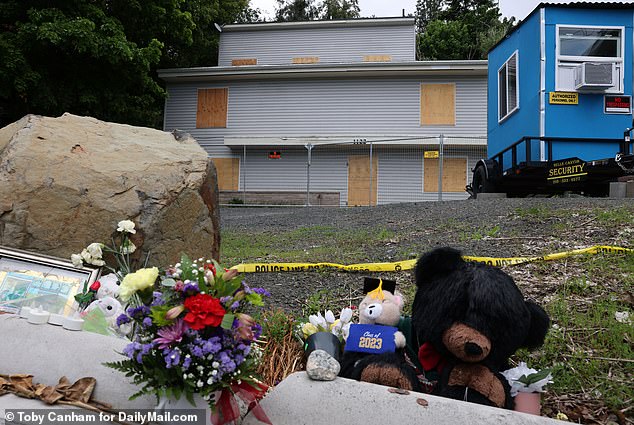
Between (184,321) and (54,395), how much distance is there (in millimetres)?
814

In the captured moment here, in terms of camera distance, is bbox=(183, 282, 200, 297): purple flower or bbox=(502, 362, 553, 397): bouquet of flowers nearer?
bbox=(183, 282, 200, 297): purple flower

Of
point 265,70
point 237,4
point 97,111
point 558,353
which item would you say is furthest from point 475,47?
point 558,353

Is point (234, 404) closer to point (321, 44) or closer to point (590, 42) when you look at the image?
point (590, 42)

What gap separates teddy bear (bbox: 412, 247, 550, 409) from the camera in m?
2.16

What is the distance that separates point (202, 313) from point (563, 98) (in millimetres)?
8685

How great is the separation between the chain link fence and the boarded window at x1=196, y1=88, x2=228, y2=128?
198 cm

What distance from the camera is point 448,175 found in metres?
19.3

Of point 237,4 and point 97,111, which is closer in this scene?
point 97,111

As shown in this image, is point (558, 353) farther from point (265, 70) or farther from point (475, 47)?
point (475, 47)

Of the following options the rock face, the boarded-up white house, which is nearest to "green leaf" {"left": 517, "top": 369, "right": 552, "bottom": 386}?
the rock face

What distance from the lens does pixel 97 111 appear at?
717 inches

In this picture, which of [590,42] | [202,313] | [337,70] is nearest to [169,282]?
[202,313]

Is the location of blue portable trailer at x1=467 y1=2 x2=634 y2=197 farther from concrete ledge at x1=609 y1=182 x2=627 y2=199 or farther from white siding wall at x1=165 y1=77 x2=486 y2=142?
white siding wall at x1=165 y1=77 x2=486 y2=142

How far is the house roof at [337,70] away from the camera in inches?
773
